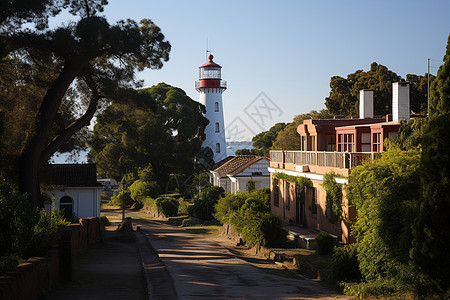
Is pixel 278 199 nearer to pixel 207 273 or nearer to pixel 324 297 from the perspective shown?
pixel 207 273

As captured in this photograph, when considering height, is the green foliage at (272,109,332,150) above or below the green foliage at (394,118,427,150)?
above

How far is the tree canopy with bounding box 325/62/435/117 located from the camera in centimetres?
4984

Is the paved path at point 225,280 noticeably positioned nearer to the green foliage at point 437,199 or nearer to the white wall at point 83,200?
the green foliage at point 437,199

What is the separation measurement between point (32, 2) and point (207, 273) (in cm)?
1192

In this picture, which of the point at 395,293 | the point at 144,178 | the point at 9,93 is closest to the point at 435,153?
the point at 395,293

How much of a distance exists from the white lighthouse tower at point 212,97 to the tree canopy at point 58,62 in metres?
41.0

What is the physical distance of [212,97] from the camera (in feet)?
216

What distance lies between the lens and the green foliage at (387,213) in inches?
545

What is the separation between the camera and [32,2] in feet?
A: 64.6

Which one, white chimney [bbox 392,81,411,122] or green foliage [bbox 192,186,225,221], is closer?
white chimney [bbox 392,81,411,122]

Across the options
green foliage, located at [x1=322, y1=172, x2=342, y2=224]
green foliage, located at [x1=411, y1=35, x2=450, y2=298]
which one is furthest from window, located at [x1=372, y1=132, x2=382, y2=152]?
green foliage, located at [x1=411, y1=35, x2=450, y2=298]

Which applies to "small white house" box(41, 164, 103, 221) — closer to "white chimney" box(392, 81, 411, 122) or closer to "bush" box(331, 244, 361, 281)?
"white chimney" box(392, 81, 411, 122)

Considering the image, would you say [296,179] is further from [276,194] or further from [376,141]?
[276,194]

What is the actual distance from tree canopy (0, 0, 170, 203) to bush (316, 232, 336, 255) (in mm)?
10662
